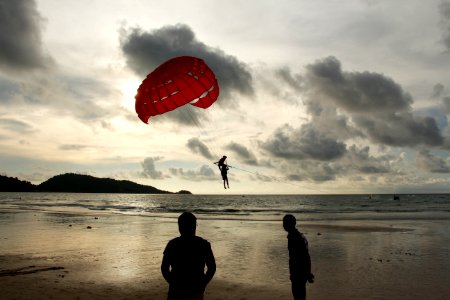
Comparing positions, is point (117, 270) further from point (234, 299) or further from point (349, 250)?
point (349, 250)

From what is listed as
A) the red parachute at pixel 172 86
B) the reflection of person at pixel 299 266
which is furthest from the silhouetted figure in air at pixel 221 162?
the reflection of person at pixel 299 266

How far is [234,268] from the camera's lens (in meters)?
13.5

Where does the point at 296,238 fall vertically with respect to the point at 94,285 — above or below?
above

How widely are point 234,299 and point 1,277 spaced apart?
6999 millimetres

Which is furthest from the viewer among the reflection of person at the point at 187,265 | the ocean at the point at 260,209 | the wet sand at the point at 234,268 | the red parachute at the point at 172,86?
the ocean at the point at 260,209

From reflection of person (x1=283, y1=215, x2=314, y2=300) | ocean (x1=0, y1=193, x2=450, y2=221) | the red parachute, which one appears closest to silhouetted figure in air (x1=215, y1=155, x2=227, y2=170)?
the red parachute

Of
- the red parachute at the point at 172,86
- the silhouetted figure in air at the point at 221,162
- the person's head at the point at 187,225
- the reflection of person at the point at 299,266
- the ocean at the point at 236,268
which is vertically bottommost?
the ocean at the point at 236,268

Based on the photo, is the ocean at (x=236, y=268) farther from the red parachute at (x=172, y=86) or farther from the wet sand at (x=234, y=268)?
the red parachute at (x=172, y=86)

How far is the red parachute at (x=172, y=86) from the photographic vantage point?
13.1 meters

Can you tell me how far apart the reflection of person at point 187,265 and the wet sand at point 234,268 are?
5963 mm

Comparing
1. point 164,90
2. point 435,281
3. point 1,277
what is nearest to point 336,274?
point 435,281

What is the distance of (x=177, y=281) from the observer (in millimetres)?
4566

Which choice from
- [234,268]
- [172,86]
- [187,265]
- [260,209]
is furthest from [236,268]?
[260,209]

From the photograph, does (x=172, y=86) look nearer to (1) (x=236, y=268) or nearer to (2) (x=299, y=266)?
(1) (x=236, y=268)
